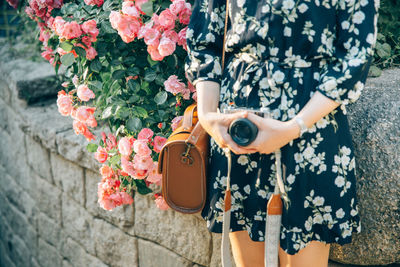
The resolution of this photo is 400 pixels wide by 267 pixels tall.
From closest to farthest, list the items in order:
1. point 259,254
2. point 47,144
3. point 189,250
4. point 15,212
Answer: point 259,254
point 189,250
point 47,144
point 15,212

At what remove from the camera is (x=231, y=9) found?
167cm

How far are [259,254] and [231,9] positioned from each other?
3.05ft

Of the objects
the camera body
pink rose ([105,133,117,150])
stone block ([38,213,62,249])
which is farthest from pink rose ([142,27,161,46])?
stone block ([38,213,62,249])

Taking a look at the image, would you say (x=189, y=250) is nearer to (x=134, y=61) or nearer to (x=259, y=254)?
(x=259, y=254)

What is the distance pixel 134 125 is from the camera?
2.12 m

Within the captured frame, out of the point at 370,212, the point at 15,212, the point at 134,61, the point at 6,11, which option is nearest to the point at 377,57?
the point at 370,212

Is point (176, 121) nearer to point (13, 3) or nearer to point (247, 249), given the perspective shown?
point (247, 249)

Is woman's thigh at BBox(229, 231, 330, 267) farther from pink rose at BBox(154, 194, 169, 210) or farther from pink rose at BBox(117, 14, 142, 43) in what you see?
pink rose at BBox(117, 14, 142, 43)

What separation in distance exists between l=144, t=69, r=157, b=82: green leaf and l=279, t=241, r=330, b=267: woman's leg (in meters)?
1.00

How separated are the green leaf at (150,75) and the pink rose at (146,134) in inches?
9.6

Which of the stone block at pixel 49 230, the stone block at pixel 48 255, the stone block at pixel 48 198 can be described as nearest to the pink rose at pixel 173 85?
the stone block at pixel 48 198

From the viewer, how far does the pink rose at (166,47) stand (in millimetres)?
1995

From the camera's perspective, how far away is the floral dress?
149cm

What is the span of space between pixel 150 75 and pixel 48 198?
69.2 inches
